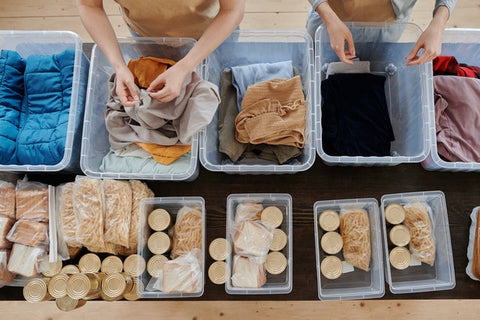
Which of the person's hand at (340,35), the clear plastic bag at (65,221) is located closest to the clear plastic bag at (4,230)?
the clear plastic bag at (65,221)

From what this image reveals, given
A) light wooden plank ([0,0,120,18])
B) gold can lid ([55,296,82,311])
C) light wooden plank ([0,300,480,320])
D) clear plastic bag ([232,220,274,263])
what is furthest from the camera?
light wooden plank ([0,0,120,18])

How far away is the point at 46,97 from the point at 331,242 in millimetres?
887

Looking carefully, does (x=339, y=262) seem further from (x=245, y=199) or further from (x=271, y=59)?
(x=271, y=59)

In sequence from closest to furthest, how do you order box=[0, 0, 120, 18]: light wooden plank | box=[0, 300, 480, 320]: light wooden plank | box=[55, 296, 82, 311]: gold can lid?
box=[55, 296, 82, 311]: gold can lid → box=[0, 300, 480, 320]: light wooden plank → box=[0, 0, 120, 18]: light wooden plank

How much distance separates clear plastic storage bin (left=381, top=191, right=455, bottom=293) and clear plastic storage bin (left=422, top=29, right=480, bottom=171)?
84 millimetres

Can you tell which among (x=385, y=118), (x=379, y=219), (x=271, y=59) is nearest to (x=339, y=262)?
(x=379, y=219)

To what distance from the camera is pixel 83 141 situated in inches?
37.5

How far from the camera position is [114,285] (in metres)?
0.88

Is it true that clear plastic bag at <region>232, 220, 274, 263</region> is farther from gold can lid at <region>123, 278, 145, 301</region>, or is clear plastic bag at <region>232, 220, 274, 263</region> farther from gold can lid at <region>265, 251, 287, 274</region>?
gold can lid at <region>123, 278, 145, 301</region>

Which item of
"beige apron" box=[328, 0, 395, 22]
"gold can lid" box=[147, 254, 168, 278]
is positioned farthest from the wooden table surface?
"beige apron" box=[328, 0, 395, 22]

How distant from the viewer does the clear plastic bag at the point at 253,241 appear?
0.93 m

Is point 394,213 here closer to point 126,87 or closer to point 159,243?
point 159,243

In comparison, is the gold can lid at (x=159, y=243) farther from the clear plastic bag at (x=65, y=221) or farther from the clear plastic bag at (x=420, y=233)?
the clear plastic bag at (x=420, y=233)

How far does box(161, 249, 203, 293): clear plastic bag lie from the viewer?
0.91 meters
